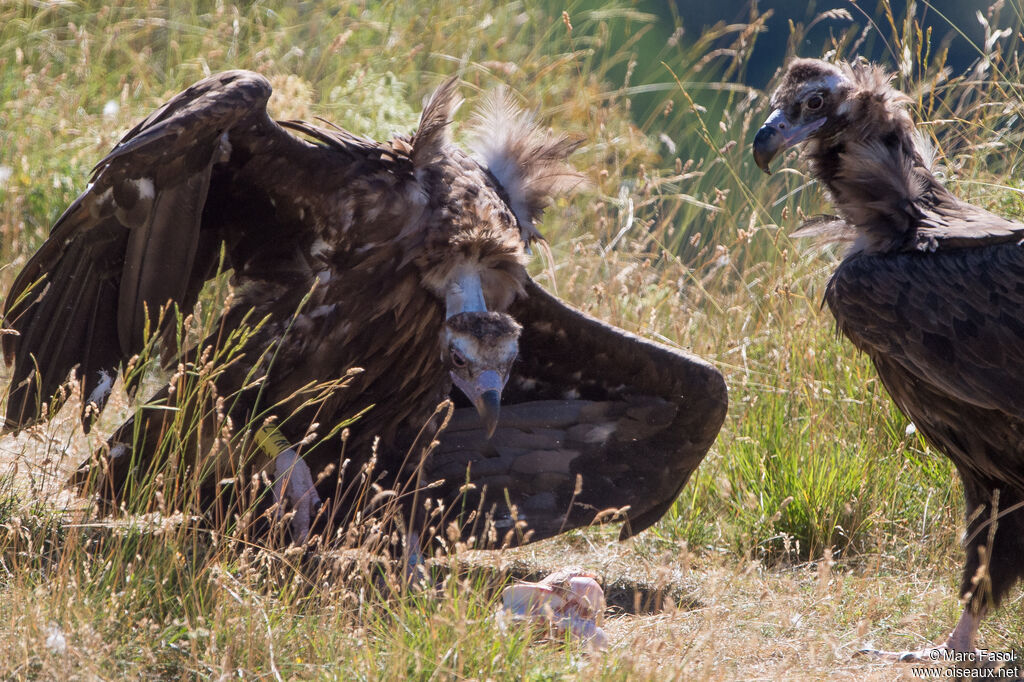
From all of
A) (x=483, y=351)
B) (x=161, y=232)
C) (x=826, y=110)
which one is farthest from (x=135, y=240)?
(x=826, y=110)

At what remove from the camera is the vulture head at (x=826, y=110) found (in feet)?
12.1

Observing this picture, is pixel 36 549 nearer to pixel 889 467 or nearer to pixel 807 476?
pixel 807 476

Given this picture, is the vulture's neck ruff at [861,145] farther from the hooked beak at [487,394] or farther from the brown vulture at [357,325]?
the hooked beak at [487,394]

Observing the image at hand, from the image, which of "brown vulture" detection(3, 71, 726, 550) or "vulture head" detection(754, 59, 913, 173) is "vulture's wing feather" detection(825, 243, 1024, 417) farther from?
"brown vulture" detection(3, 71, 726, 550)

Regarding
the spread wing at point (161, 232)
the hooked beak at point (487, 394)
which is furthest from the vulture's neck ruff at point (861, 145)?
the spread wing at point (161, 232)

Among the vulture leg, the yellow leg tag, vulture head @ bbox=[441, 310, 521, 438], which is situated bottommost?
the vulture leg

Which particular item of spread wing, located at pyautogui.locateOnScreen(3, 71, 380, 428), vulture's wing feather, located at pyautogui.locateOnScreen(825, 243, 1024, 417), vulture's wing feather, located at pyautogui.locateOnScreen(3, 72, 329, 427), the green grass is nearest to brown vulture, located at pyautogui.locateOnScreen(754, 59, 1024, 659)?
vulture's wing feather, located at pyautogui.locateOnScreen(825, 243, 1024, 417)

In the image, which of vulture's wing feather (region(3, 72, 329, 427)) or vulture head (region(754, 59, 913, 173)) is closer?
vulture's wing feather (region(3, 72, 329, 427))

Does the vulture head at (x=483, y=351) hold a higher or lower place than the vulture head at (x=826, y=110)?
lower

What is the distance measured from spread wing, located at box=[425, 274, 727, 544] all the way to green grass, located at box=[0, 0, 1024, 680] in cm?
29

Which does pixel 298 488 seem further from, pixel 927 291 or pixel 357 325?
pixel 927 291

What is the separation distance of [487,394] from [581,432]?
1001mm

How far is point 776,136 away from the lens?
3.67m

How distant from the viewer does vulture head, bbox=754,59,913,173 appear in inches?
145
